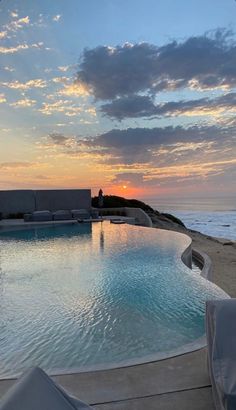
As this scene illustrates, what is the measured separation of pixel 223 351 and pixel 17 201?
649 inches

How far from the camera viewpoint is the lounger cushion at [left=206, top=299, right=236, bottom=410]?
1.80m

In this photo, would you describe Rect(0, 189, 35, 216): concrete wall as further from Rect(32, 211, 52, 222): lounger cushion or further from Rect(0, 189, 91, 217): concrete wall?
Rect(32, 211, 52, 222): lounger cushion

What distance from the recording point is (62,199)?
18.3m

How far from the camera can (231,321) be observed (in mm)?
2230

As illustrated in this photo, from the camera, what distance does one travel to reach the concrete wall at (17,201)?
1733cm

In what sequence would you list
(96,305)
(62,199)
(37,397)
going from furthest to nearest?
(62,199), (96,305), (37,397)

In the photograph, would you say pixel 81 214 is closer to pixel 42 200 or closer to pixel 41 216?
pixel 41 216

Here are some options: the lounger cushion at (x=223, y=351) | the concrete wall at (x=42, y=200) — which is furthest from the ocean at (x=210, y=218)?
the lounger cushion at (x=223, y=351)

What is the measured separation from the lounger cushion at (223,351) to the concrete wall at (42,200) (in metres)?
16.0

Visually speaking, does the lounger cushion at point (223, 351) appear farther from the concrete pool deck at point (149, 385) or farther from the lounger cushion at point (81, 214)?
the lounger cushion at point (81, 214)

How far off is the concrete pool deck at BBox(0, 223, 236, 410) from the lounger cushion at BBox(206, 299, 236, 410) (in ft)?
0.94

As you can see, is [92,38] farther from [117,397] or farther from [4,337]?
[117,397]

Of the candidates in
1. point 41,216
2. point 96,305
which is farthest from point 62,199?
point 96,305

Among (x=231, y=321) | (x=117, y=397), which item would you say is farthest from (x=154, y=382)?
(x=231, y=321)
